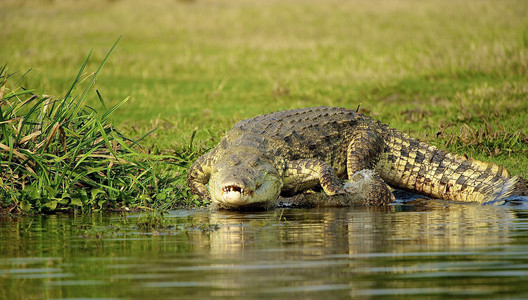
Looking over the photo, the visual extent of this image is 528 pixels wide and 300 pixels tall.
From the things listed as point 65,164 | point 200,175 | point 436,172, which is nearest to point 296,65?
point 436,172

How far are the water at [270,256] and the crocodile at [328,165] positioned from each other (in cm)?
75

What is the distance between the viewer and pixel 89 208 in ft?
24.3

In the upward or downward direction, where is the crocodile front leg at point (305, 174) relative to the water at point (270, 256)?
upward

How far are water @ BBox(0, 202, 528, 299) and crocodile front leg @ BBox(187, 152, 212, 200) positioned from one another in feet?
4.51

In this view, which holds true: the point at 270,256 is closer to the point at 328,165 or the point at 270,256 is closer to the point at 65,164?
the point at 65,164

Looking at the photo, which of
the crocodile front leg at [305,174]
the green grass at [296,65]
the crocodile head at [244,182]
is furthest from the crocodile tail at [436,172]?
the crocodile head at [244,182]

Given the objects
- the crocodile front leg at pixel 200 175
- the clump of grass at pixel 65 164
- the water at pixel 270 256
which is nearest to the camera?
the water at pixel 270 256

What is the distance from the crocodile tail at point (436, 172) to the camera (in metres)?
8.46

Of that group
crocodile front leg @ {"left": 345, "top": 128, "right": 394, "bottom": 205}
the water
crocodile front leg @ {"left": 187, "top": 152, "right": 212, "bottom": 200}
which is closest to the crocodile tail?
crocodile front leg @ {"left": 345, "top": 128, "right": 394, "bottom": 205}

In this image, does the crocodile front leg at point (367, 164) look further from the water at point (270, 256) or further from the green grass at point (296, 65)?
the green grass at point (296, 65)

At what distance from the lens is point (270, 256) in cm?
465

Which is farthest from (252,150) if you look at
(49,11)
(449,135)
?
(49,11)

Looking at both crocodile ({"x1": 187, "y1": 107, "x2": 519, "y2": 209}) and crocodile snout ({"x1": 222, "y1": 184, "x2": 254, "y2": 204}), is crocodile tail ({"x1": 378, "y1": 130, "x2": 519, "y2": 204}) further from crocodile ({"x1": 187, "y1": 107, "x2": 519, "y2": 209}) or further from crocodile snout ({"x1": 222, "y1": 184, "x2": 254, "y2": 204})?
crocodile snout ({"x1": 222, "y1": 184, "x2": 254, "y2": 204})

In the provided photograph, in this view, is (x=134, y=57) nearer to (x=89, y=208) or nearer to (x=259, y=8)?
(x=259, y=8)
